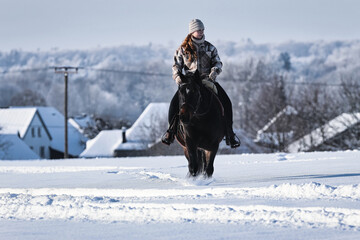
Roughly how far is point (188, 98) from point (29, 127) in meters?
74.2

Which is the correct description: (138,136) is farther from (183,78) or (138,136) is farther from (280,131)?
(183,78)

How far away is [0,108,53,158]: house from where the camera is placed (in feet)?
265

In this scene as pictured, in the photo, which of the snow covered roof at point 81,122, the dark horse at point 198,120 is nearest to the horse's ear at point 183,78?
the dark horse at point 198,120

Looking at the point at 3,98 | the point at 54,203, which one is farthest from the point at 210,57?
the point at 3,98

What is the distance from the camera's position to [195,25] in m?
10.6

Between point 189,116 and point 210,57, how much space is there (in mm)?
1486

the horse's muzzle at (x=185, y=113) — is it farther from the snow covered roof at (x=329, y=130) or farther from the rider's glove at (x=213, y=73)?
the snow covered roof at (x=329, y=130)

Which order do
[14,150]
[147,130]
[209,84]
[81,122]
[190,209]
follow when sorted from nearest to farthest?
[190,209]
[209,84]
[147,130]
[14,150]
[81,122]

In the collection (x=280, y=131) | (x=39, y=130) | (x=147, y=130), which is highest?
(x=280, y=131)

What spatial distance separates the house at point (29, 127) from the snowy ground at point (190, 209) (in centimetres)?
7089

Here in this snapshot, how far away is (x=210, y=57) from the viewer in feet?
35.4

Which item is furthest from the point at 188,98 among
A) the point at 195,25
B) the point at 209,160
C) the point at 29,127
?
the point at 29,127

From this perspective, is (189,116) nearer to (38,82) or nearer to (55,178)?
(55,178)

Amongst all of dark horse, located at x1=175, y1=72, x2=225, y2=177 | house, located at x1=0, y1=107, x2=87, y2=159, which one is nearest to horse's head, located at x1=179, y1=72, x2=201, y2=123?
dark horse, located at x1=175, y1=72, x2=225, y2=177
